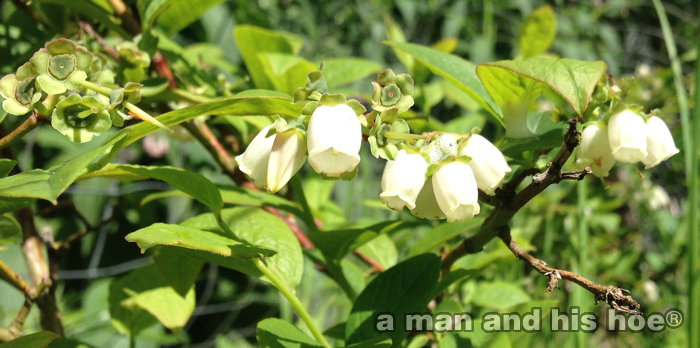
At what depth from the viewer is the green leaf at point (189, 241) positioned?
344 millimetres

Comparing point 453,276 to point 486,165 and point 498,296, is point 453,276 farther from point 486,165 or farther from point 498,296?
point 498,296

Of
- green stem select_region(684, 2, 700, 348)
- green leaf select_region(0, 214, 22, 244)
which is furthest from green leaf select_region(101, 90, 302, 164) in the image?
green stem select_region(684, 2, 700, 348)

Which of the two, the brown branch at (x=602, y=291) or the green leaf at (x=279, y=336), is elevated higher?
the brown branch at (x=602, y=291)

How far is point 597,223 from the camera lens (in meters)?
1.76

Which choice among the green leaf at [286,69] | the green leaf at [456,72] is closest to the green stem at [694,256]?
the green leaf at [456,72]

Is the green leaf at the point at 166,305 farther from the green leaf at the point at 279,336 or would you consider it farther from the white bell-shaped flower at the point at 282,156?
the white bell-shaped flower at the point at 282,156

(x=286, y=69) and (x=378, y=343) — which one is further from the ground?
(x=286, y=69)

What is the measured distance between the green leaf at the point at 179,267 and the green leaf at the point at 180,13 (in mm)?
320

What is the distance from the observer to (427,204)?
17.3 inches

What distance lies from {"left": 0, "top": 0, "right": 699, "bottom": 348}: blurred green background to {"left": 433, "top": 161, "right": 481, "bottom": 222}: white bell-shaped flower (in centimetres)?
20

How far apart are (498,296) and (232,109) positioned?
57 cm

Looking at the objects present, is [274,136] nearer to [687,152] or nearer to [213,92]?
[213,92]

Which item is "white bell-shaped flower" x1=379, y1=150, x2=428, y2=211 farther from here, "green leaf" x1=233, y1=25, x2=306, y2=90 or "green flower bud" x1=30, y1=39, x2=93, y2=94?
"green leaf" x1=233, y1=25, x2=306, y2=90

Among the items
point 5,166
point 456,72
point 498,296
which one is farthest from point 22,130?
point 498,296
